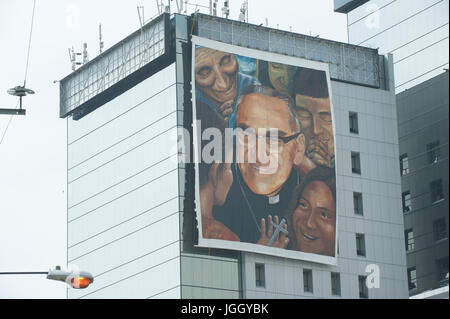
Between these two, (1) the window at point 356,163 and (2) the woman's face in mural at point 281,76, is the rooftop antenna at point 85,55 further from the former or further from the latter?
(1) the window at point 356,163

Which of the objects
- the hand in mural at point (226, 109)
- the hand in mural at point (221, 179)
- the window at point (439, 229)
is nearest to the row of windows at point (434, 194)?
the window at point (439, 229)

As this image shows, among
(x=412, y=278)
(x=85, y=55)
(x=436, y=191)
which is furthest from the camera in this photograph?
(x=85, y=55)

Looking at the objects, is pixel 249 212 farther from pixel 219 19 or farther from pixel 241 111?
pixel 219 19

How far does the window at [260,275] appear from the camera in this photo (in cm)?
9894

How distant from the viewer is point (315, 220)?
103 meters

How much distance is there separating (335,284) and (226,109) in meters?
17.2

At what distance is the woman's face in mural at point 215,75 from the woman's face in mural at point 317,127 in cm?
705

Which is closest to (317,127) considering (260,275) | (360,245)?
(360,245)

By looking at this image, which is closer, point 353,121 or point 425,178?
point 353,121

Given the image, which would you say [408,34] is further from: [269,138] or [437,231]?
[269,138]

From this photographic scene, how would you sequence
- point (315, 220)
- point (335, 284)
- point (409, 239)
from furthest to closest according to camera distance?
point (409, 239) < point (335, 284) < point (315, 220)

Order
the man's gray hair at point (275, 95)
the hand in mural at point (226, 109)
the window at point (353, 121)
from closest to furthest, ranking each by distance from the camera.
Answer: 1. the hand in mural at point (226, 109)
2. the man's gray hair at point (275, 95)
3. the window at point (353, 121)

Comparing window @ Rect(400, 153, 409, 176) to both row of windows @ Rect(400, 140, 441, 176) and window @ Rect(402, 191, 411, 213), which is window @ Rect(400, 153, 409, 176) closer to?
row of windows @ Rect(400, 140, 441, 176)

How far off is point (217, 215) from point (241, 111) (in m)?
9.08
